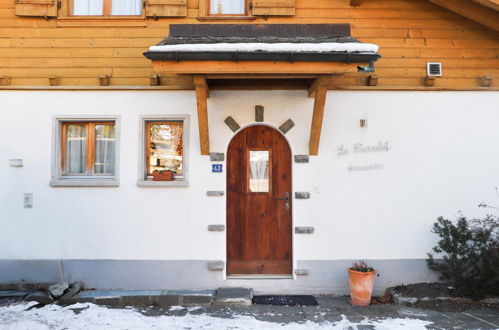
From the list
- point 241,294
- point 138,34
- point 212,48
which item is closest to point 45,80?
point 138,34

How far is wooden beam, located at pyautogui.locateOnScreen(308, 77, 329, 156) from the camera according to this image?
5621 mm

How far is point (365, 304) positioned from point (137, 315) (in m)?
Answer: 3.18

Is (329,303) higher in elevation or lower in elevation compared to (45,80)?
lower

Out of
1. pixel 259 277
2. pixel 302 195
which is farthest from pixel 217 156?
pixel 259 277

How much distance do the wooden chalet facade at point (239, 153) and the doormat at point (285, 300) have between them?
0.17 metres

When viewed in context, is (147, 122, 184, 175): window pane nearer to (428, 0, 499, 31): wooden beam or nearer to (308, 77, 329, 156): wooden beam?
(308, 77, 329, 156): wooden beam

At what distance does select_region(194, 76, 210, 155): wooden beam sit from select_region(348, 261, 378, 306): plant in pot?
2.85 metres

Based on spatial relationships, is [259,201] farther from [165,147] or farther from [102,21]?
[102,21]

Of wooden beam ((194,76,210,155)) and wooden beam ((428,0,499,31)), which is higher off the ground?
wooden beam ((428,0,499,31))

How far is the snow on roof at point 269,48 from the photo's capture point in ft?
16.4

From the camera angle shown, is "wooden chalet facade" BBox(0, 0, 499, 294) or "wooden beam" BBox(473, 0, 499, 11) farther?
"wooden chalet facade" BBox(0, 0, 499, 294)

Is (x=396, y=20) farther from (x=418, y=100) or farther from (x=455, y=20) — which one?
(x=418, y=100)

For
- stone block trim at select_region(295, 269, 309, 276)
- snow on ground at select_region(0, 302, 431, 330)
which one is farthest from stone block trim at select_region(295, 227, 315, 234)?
snow on ground at select_region(0, 302, 431, 330)

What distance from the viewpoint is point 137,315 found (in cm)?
526
